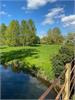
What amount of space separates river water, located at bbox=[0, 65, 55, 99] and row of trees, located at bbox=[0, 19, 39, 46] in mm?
10648

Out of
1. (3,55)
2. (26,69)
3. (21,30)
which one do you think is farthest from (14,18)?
(26,69)

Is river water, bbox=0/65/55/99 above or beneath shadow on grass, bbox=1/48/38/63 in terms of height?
beneath

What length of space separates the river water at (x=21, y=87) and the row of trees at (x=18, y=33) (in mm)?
10648

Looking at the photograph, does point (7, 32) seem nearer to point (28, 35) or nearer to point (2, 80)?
point (28, 35)

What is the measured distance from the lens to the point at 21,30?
35.4m

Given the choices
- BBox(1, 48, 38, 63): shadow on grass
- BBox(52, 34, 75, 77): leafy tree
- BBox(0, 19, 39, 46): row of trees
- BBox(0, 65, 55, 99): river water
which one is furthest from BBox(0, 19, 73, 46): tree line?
BBox(52, 34, 75, 77): leafy tree

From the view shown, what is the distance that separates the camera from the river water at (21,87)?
17.6 meters

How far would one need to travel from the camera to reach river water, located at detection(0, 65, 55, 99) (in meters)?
17.6

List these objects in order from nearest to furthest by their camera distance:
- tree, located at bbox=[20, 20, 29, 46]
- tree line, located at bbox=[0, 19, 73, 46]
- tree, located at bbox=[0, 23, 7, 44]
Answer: tree line, located at bbox=[0, 19, 73, 46]
tree, located at bbox=[0, 23, 7, 44]
tree, located at bbox=[20, 20, 29, 46]

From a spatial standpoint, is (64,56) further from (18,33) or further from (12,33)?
(18,33)

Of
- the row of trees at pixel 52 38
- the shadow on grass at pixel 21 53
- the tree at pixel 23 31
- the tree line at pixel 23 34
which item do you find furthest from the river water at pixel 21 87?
the shadow on grass at pixel 21 53

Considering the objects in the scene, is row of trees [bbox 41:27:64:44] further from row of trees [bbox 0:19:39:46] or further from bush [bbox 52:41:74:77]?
bush [bbox 52:41:74:77]

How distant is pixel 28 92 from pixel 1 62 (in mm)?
14517

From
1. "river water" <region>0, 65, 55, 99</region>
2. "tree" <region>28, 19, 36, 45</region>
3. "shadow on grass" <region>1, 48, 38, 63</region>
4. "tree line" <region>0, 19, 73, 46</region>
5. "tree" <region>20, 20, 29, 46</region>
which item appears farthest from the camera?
"shadow on grass" <region>1, 48, 38, 63</region>
